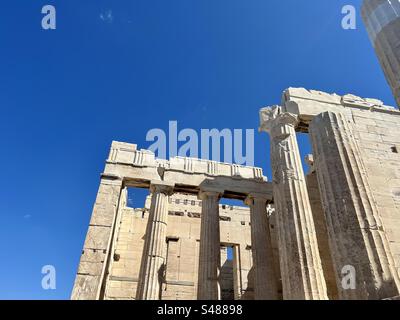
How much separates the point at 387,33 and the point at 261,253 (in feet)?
37.3

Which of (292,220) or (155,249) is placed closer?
(292,220)

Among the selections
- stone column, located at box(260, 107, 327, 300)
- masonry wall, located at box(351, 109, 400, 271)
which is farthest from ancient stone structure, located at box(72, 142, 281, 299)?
masonry wall, located at box(351, 109, 400, 271)

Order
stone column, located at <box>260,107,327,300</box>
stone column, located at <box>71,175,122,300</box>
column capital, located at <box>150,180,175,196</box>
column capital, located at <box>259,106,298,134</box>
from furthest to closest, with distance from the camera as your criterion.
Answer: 1. column capital, located at <box>150,180,175,196</box>
2. column capital, located at <box>259,106,298,134</box>
3. stone column, located at <box>71,175,122,300</box>
4. stone column, located at <box>260,107,327,300</box>

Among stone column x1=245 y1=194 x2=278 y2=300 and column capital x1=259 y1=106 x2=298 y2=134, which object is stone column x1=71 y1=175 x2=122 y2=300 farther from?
column capital x1=259 y1=106 x2=298 y2=134

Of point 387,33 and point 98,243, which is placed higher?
point 387,33

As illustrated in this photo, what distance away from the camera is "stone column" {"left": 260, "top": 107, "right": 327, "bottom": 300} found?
32.8ft

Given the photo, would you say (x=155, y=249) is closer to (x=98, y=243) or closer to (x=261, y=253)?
(x=98, y=243)

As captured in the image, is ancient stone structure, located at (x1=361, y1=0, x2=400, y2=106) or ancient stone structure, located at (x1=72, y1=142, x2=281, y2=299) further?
ancient stone structure, located at (x1=72, y1=142, x2=281, y2=299)

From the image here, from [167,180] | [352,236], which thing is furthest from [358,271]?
[167,180]

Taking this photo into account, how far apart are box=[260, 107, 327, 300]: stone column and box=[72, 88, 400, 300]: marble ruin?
1.5 inches

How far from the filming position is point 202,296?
14484mm

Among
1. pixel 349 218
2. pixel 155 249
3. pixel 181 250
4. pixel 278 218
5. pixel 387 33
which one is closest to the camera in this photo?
pixel 349 218

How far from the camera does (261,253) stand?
15.8m

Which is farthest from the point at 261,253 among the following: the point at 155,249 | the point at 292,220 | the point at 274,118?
the point at 274,118
